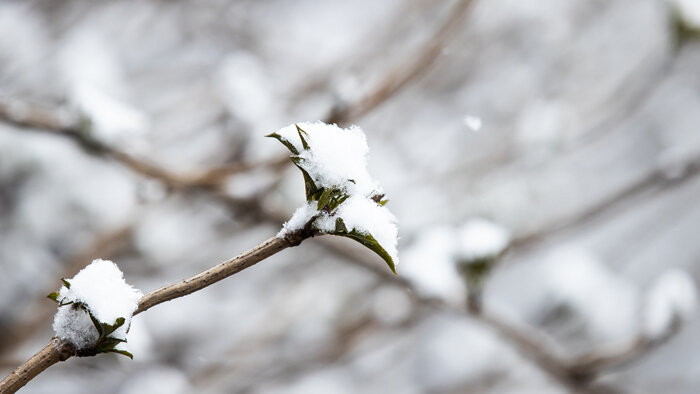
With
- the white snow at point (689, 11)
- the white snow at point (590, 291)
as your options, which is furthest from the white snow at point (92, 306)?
the white snow at point (590, 291)

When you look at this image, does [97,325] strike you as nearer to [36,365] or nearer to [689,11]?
[36,365]

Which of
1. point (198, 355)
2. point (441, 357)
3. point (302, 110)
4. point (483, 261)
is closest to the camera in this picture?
point (483, 261)

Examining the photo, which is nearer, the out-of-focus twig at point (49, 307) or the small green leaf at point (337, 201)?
the small green leaf at point (337, 201)

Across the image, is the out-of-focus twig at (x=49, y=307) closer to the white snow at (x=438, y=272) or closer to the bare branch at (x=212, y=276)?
the white snow at (x=438, y=272)

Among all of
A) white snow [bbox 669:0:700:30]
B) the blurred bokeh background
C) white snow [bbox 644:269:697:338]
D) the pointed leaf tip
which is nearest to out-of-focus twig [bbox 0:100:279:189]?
the blurred bokeh background

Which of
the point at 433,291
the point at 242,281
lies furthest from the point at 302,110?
the point at 433,291

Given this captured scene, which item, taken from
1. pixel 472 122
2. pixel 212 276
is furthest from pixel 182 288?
pixel 472 122

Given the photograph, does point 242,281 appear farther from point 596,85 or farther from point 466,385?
point 596,85
